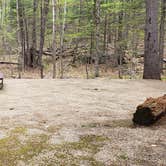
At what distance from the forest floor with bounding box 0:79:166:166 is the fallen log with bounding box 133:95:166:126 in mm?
126

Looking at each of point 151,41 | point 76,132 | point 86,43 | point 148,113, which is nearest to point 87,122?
point 76,132

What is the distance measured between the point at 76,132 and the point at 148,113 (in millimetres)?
1121

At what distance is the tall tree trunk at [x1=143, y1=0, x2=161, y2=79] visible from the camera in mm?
10297

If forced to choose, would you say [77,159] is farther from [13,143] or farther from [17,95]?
[17,95]

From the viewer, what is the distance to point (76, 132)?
13.8 feet

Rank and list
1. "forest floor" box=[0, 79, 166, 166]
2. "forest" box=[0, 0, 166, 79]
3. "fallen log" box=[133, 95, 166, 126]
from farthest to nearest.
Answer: "forest" box=[0, 0, 166, 79] < "fallen log" box=[133, 95, 166, 126] < "forest floor" box=[0, 79, 166, 166]

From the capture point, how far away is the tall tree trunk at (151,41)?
33.8 ft

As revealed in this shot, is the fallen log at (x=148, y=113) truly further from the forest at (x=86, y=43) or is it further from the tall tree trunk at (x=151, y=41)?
the forest at (x=86, y=43)

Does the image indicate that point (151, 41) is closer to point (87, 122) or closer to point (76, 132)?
point (87, 122)

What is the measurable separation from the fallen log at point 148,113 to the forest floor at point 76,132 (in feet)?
0.41

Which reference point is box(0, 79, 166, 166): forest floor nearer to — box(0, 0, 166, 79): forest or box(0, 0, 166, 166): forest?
box(0, 0, 166, 166): forest

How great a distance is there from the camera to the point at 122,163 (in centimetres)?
314

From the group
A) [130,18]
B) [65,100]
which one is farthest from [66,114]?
[130,18]

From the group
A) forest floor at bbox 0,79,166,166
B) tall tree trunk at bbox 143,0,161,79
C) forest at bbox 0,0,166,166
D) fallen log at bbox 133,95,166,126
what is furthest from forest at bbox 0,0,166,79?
fallen log at bbox 133,95,166,126
